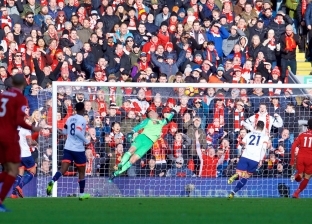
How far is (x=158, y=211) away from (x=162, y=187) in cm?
570

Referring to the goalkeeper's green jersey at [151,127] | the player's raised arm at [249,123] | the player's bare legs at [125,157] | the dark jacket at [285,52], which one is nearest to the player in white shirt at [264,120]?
the player's raised arm at [249,123]

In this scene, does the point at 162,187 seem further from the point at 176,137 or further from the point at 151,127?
the point at 151,127

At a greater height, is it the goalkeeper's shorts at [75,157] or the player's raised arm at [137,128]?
the player's raised arm at [137,128]

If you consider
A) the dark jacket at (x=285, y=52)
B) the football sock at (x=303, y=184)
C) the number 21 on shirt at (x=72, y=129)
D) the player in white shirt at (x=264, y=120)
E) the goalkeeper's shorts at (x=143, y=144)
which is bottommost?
the football sock at (x=303, y=184)

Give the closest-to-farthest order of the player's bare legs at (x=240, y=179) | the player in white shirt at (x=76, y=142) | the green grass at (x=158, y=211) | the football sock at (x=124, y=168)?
the green grass at (x=158, y=211)
the player in white shirt at (x=76, y=142)
the player's bare legs at (x=240, y=179)
the football sock at (x=124, y=168)

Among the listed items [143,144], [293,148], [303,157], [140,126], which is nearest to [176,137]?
[143,144]

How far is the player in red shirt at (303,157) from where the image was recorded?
20.7 meters

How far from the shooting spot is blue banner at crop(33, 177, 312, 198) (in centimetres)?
2180

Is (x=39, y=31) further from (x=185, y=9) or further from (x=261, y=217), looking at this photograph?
(x=261, y=217)

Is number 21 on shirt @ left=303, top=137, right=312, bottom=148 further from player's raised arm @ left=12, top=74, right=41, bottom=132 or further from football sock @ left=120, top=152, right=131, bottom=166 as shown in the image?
player's raised arm @ left=12, top=74, right=41, bottom=132

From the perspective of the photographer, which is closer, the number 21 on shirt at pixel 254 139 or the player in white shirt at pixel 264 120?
the number 21 on shirt at pixel 254 139

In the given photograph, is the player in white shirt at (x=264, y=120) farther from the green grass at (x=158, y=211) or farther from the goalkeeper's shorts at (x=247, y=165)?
the green grass at (x=158, y=211)

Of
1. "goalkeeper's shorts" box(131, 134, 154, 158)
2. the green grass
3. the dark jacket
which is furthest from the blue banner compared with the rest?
the dark jacket

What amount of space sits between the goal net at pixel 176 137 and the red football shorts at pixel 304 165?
1.34 metres
